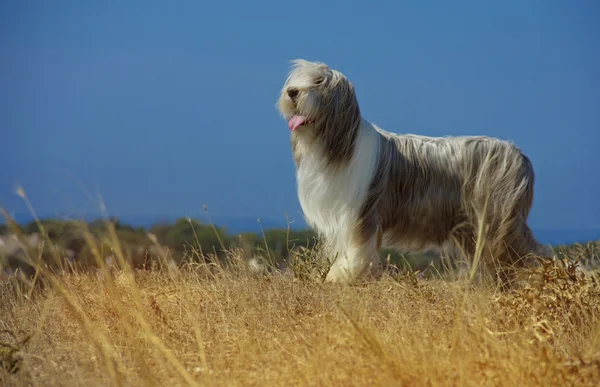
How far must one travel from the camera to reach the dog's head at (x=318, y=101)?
6.28 meters

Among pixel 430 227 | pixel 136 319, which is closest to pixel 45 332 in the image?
pixel 136 319

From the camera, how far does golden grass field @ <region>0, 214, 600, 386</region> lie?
3467 mm

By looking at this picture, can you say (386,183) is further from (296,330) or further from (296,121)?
(296,330)

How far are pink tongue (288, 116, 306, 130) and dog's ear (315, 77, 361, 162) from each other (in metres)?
0.12

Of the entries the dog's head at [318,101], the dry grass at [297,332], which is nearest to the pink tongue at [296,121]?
the dog's head at [318,101]

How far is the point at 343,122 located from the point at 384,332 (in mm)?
2546

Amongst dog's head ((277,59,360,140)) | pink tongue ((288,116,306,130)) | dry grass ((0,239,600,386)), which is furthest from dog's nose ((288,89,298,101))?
dry grass ((0,239,600,386))

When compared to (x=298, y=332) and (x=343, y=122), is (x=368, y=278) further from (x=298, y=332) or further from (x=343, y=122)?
(x=298, y=332)

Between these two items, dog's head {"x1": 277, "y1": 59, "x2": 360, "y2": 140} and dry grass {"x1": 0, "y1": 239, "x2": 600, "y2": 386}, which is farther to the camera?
dog's head {"x1": 277, "y1": 59, "x2": 360, "y2": 140}

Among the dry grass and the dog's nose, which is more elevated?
the dog's nose

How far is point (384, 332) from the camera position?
429 cm

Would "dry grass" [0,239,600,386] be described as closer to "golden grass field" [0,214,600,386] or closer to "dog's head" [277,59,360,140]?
"golden grass field" [0,214,600,386]

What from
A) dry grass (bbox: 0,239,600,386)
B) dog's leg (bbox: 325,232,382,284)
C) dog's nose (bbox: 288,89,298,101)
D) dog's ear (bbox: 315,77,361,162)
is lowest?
dog's leg (bbox: 325,232,382,284)

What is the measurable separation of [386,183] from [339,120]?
0.70 meters
